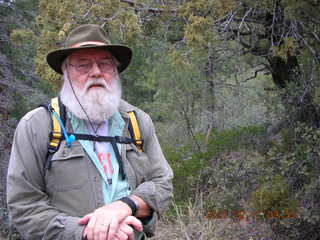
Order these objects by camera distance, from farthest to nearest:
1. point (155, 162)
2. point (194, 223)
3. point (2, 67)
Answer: point (2, 67) → point (194, 223) → point (155, 162)

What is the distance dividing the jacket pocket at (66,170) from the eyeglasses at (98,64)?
44 centimetres

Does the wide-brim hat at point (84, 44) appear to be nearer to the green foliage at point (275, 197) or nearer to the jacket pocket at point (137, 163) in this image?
the jacket pocket at point (137, 163)

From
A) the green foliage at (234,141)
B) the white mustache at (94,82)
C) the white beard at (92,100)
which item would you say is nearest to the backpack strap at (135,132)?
the white beard at (92,100)

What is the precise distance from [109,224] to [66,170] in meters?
0.34

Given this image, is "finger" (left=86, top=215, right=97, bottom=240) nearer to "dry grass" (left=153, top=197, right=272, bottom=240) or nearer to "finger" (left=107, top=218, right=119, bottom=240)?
"finger" (left=107, top=218, right=119, bottom=240)

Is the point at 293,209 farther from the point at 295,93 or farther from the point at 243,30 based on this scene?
the point at 243,30

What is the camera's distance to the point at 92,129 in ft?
7.48

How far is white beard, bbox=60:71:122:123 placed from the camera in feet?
7.41

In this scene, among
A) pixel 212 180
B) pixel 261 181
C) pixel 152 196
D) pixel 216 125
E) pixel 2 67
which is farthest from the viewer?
pixel 216 125

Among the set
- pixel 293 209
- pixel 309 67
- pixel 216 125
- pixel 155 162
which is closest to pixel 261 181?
pixel 293 209

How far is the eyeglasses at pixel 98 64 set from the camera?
2.30 m

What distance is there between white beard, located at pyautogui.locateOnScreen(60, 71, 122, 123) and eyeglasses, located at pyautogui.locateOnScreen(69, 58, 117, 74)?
6cm

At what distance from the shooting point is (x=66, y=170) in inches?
81.5

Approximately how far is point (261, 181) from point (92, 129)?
4.87 meters
